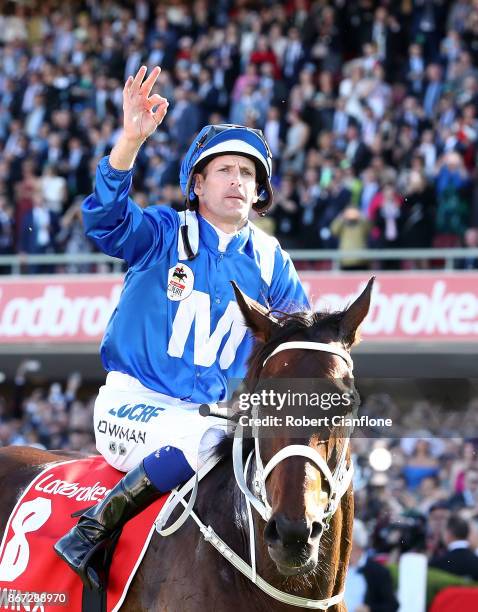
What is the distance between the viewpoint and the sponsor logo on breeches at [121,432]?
4.43 m

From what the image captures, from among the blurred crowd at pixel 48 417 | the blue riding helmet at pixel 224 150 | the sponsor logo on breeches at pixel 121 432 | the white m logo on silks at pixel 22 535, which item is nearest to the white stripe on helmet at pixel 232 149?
the blue riding helmet at pixel 224 150

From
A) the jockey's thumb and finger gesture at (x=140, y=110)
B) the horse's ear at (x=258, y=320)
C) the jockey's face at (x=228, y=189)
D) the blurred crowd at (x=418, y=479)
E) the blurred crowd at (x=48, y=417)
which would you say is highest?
the jockey's thumb and finger gesture at (x=140, y=110)

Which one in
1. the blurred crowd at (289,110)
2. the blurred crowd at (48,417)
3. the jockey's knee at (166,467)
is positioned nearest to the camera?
the jockey's knee at (166,467)

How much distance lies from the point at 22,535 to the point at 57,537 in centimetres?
22

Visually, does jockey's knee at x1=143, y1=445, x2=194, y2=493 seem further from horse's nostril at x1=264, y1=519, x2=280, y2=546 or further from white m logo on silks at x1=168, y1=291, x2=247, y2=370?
horse's nostril at x1=264, y1=519, x2=280, y2=546

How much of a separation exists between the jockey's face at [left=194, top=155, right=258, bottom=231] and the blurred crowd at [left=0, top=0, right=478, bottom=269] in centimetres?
881

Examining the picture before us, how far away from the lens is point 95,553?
4367 millimetres

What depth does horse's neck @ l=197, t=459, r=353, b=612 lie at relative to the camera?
3.92m

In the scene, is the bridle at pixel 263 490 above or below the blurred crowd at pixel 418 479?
above

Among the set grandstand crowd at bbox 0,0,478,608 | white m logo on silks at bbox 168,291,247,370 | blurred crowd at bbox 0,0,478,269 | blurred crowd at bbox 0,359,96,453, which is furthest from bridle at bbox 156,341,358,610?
blurred crowd at bbox 0,0,478,269

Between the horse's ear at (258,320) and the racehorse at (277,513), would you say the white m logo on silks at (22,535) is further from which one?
the horse's ear at (258,320)

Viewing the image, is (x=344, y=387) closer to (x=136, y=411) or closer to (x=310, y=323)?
(x=310, y=323)

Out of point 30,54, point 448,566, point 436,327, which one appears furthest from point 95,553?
point 30,54

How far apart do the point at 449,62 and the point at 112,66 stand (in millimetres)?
5458
